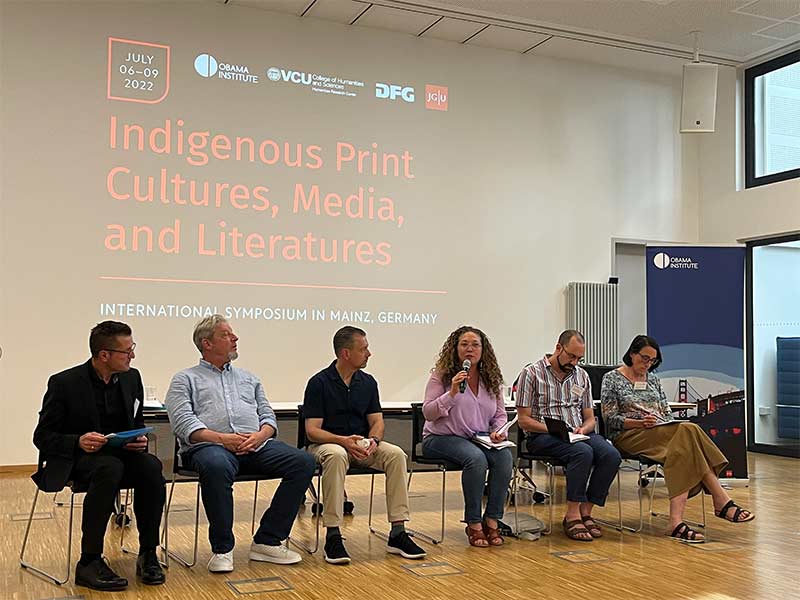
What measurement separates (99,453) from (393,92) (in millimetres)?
5293

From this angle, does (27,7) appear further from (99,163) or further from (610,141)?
(610,141)

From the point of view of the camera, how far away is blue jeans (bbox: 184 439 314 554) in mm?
3883

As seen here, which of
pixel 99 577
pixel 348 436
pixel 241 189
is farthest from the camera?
pixel 241 189

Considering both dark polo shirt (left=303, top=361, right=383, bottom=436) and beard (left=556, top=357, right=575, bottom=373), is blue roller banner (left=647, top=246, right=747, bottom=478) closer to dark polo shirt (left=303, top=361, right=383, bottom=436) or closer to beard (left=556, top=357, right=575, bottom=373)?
beard (left=556, top=357, right=575, bottom=373)

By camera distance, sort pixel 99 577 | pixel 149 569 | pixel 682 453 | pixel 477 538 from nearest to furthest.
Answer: pixel 99 577
pixel 149 569
pixel 477 538
pixel 682 453

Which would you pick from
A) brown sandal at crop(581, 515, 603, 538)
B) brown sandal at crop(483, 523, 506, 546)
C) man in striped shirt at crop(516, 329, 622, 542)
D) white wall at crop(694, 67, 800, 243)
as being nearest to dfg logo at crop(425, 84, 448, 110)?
white wall at crop(694, 67, 800, 243)

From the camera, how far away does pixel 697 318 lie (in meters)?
7.30

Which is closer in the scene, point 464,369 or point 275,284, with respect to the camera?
point 464,369

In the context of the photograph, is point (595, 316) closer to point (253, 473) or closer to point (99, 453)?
point (253, 473)

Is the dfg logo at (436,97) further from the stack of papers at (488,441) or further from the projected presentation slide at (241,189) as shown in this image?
the stack of papers at (488,441)

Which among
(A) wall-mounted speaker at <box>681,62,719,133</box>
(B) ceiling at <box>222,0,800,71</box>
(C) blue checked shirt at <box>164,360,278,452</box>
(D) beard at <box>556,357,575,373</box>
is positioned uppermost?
(B) ceiling at <box>222,0,800,71</box>

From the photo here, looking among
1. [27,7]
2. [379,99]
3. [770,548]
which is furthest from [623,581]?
[27,7]

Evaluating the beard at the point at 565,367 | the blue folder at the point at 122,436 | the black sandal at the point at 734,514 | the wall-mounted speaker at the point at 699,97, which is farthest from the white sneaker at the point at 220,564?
the wall-mounted speaker at the point at 699,97

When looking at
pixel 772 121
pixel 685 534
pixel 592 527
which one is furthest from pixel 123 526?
pixel 772 121
